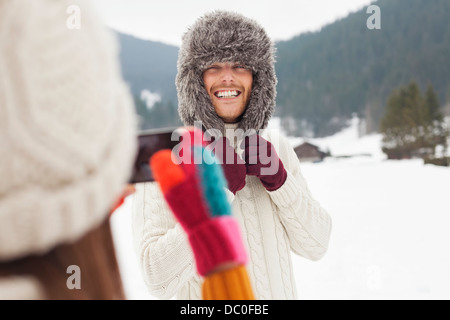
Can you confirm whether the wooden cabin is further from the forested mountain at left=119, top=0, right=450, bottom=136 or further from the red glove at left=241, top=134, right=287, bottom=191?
the red glove at left=241, top=134, right=287, bottom=191

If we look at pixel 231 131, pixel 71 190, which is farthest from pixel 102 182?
pixel 231 131

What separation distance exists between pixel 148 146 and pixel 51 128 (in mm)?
150

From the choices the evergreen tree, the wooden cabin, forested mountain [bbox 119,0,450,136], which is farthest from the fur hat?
forested mountain [bbox 119,0,450,136]

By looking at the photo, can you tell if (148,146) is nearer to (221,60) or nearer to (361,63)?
(221,60)

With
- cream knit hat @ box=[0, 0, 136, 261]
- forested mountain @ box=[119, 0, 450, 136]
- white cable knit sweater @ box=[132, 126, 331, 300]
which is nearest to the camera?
cream knit hat @ box=[0, 0, 136, 261]

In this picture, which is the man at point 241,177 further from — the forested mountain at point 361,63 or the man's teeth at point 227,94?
the forested mountain at point 361,63

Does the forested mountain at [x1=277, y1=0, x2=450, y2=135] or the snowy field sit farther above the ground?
the forested mountain at [x1=277, y1=0, x2=450, y2=135]

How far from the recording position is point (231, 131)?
1.17 meters

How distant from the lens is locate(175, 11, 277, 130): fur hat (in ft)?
3.68

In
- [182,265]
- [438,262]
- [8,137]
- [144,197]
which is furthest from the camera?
[438,262]

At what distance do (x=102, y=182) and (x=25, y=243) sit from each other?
0.08 m

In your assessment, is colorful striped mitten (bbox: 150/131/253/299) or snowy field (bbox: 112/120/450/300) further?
snowy field (bbox: 112/120/450/300)

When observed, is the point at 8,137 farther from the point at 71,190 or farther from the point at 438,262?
the point at 438,262

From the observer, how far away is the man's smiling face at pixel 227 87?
1.14 metres
